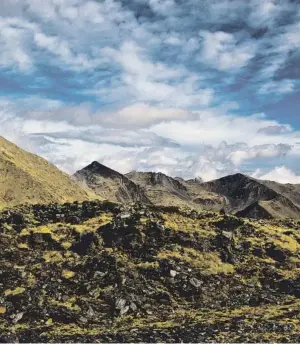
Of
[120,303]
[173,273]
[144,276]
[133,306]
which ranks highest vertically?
[173,273]

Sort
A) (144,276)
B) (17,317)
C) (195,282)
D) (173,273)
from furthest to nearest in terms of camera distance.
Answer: (173,273) < (144,276) < (195,282) < (17,317)

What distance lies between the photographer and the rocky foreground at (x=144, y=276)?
184 ft

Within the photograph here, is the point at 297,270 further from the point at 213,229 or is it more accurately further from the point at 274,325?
the point at 274,325

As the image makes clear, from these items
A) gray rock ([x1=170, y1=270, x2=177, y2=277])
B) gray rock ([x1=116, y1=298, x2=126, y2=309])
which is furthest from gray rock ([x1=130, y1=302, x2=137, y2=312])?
gray rock ([x1=170, y1=270, x2=177, y2=277])

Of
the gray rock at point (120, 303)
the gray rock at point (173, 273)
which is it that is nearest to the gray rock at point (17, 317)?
the gray rock at point (120, 303)

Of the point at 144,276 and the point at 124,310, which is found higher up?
the point at 144,276

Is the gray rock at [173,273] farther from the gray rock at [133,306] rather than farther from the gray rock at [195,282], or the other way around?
the gray rock at [133,306]

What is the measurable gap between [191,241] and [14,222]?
33.8 m

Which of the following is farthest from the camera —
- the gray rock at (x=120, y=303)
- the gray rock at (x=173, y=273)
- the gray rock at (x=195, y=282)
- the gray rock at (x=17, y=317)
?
the gray rock at (x=173, y=273)

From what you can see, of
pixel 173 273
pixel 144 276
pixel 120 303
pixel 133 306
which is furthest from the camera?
pixel 173 273

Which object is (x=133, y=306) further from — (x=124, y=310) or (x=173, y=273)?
(x=173, y=273)

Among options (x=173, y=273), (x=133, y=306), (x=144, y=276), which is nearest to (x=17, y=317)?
(x=133, y=306)

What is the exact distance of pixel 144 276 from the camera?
7256 cm

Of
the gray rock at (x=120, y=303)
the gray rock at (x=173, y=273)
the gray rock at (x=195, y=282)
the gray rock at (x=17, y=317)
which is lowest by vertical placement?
the gray rock at (x=17, y=317)
